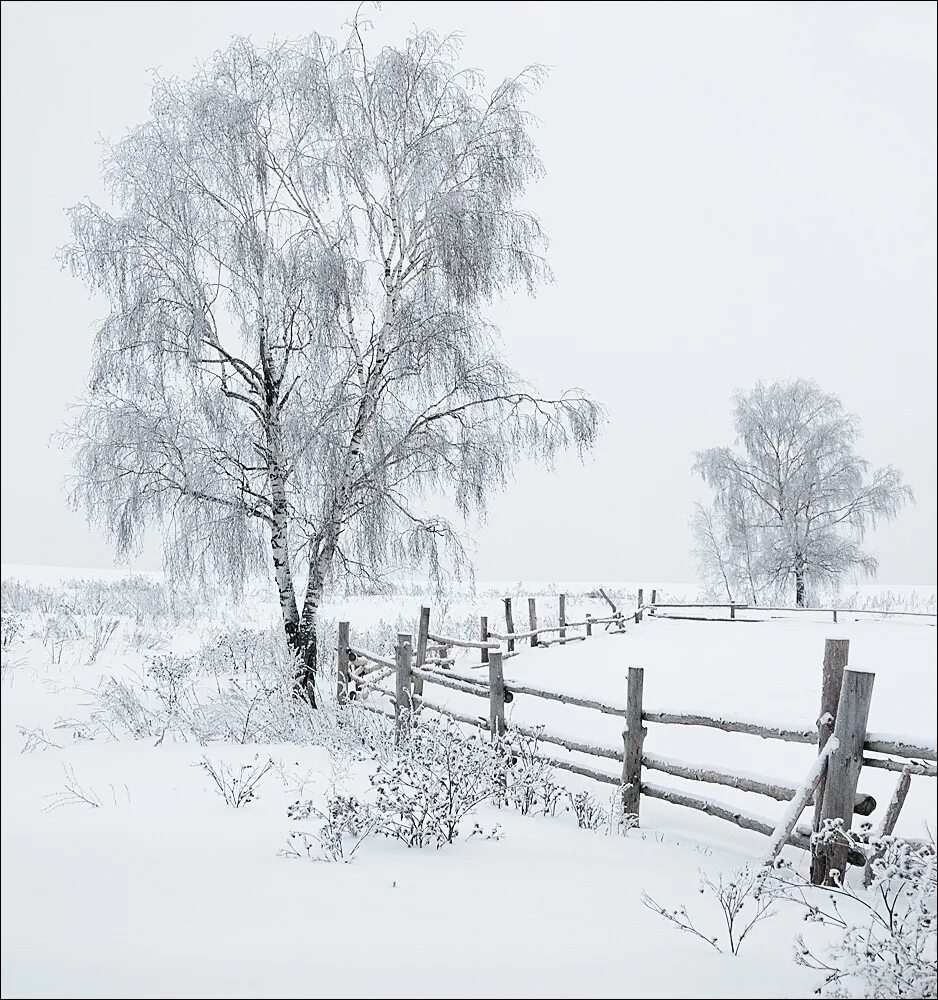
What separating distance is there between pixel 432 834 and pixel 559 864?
753 millimetres

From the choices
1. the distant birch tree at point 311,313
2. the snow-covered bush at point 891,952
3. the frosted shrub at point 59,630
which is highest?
the distant birch tree at point 311,313

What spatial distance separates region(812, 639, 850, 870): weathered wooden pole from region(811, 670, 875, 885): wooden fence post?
9 centimetres

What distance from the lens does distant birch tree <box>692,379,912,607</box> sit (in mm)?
22875

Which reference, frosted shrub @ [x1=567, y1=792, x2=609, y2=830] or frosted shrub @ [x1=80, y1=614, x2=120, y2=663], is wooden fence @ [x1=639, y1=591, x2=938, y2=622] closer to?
frosted shrub @ [x1=80, y1=614, x2=120, y2=663]

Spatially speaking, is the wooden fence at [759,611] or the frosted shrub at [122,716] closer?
the frosted shrub at [122,716]

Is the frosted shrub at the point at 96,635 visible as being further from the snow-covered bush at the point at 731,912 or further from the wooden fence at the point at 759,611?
the wooden fence at the point at 759,611

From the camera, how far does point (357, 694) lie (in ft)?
35.7

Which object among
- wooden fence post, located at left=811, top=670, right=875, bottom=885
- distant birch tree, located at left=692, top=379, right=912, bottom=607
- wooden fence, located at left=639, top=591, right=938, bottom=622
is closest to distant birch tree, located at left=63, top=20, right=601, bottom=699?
wooden fence post, located at left=811, top=670, right=875, bottom=885

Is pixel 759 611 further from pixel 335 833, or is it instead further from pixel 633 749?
pixel 335 833

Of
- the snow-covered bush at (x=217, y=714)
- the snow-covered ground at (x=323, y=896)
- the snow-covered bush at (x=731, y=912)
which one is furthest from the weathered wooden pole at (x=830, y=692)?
the snow-covered bush at (x=217, y=714)

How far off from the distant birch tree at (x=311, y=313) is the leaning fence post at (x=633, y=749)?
4545 mm

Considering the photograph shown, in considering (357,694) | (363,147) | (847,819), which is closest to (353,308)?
(363,147)

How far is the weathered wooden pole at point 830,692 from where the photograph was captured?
4566 millimetres

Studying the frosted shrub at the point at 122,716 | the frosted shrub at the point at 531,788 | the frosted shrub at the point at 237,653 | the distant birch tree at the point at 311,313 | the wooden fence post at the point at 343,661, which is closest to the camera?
the frosted shrub at the point at 531,788
